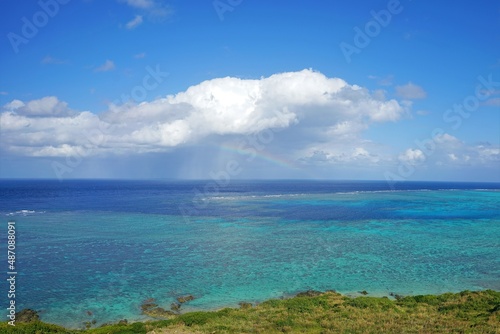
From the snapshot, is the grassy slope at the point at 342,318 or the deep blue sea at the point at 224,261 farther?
the deep blue sea at the point at 224,261

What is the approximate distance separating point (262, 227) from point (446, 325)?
4955 cm

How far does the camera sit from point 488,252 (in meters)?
50.7

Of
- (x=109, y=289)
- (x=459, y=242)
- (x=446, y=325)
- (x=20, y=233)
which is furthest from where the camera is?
(x=20, y=233)

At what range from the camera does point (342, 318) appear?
26062 millimetres

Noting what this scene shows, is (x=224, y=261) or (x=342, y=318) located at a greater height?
(x=342, y=318)

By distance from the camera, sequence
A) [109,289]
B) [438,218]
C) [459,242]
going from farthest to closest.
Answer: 1. [438,218]
2. [459,242]
3. [109,289]

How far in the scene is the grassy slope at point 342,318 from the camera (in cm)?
2341

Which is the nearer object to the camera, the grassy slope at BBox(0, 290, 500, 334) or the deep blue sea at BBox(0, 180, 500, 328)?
the grassy slope at BBox(0, 290, 500, 334)

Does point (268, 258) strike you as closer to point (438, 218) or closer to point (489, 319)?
point (489, 319)

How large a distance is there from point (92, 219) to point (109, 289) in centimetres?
5221

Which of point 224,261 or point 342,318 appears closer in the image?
point 342,318

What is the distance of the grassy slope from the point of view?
76.8ft

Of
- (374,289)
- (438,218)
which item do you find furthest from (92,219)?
(438,218)

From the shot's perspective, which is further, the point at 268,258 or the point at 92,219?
the point at 92,219
